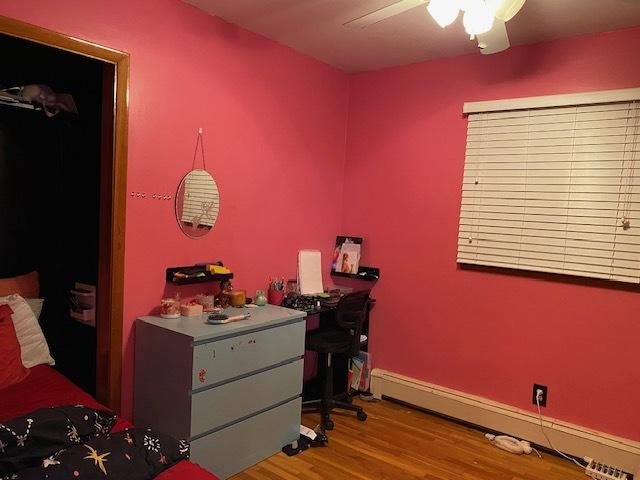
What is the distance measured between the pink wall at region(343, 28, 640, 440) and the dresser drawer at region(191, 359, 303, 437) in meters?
1.19

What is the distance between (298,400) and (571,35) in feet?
9.47

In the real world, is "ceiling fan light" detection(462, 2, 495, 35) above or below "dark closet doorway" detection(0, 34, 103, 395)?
above

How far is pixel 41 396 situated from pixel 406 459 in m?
2.05

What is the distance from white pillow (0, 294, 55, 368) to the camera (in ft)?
8.15

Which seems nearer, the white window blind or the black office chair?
the white window blind

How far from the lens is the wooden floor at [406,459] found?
8.75 feet

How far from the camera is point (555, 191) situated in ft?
9.90

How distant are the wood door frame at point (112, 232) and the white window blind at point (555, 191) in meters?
2.30

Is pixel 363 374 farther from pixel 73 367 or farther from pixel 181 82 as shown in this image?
pixel 181 82

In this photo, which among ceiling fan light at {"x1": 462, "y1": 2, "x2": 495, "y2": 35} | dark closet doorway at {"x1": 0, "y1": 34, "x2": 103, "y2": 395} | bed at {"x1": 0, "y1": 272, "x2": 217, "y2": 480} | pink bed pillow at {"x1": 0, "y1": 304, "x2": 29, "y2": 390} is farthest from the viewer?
dark closet doorway at {"x1": 0, "y1": 34, "x2": 103, "y2": 395}

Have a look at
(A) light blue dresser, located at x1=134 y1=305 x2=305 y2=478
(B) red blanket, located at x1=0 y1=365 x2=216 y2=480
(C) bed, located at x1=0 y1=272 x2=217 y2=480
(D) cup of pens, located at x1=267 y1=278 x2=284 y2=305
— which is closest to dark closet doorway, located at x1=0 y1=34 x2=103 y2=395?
(C) bed, located at x1=0 y1=272 x2=217 y2=480

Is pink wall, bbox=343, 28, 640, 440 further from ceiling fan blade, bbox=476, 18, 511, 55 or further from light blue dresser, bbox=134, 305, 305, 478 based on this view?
light blue dresser, bbox=134, 305, 305, 478

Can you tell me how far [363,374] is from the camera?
3793mm

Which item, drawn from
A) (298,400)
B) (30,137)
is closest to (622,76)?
(298,400)
